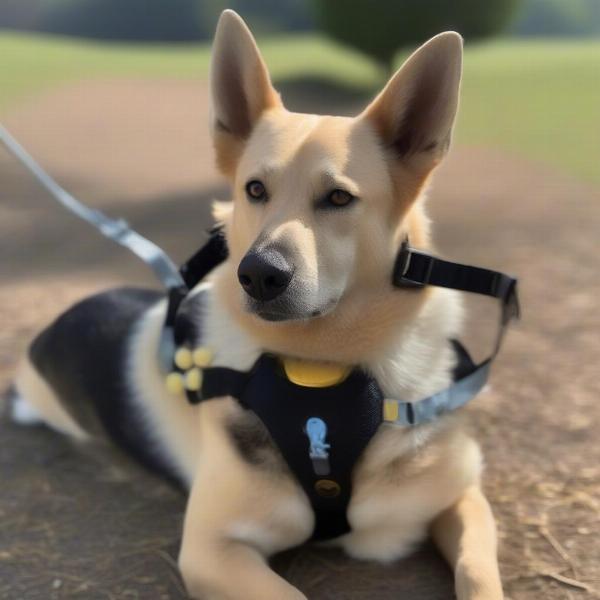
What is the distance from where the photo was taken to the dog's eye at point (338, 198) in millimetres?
2389

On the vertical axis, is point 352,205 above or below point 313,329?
above

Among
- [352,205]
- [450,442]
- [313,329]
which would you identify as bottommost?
[450,442]

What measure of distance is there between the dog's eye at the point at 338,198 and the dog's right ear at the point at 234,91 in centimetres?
50

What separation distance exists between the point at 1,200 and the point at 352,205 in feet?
23.5

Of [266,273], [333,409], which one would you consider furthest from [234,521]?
[266,273]

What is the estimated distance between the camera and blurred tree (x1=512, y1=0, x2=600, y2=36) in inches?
750

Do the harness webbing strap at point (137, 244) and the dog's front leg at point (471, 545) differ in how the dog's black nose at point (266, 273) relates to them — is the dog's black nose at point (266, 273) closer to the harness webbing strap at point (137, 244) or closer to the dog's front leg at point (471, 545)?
the harness webbing strap at point (137, 244)

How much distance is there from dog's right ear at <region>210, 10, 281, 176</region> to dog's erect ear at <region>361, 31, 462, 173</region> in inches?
15.4

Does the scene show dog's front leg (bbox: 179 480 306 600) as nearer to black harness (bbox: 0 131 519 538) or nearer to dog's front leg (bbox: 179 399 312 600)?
dog's front leg (bbox: 179 399 312 600)

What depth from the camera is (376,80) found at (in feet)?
52.9

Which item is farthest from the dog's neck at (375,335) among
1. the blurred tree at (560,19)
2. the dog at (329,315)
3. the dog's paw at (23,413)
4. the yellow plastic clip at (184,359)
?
the blurred tree at (560,19)

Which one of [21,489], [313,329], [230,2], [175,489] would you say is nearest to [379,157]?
[313,329]

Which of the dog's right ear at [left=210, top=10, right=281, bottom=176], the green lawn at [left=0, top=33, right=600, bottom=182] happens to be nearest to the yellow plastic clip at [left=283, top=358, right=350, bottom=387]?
the dog's right ear at [left=210, top=10, right=281, bottom=176]

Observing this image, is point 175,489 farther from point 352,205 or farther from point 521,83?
point 521,83
